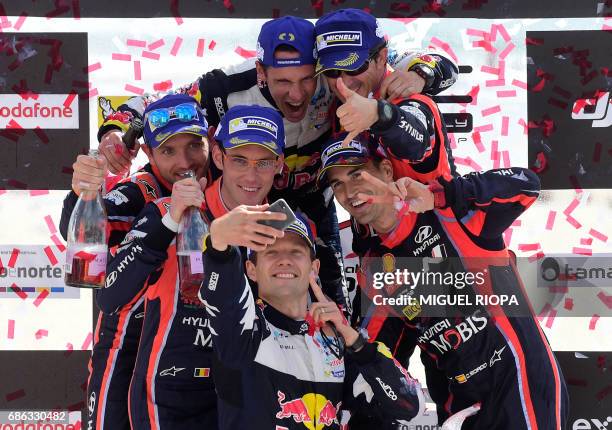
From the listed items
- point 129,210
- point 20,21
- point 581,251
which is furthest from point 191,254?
point 581,251

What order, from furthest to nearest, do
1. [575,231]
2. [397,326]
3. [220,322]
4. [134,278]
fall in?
[575,231] → [397,326] → [134,278] → [220,322]

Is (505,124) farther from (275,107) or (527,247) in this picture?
(275,107)

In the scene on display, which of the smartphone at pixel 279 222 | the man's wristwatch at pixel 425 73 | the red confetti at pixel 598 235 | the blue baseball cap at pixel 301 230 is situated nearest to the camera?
the smartphone at pixel 279 222

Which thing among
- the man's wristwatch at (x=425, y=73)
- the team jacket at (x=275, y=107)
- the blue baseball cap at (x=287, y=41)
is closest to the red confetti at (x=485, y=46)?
the team jacket at (x=275, y=107)

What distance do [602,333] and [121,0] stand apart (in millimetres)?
2623

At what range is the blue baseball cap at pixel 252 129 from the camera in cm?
322

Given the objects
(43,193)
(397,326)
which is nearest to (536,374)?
(397,326)

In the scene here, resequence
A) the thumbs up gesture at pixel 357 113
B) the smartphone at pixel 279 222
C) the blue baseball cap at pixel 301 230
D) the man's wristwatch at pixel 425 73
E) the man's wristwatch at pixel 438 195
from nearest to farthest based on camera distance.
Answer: the smartphone at pixel 279 222
the thumbs up gesture at pixel 357 113
the blue baseball cap at pixel 301 230
the man's wristwatch at pixel 438 195
the man's wristwatch at pixel 425 73

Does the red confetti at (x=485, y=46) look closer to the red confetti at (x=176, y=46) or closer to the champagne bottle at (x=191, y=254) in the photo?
the red confetti at (x=176, y=46)

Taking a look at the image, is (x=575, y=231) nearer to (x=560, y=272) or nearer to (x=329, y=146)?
(x=560, y=272)

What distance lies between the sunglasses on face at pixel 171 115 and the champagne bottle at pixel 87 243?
1.06 feet

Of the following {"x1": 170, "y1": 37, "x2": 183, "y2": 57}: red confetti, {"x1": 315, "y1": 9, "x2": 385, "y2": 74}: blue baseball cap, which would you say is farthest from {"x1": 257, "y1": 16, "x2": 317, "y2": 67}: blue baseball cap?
{"x1": 170, "y1": 37, "x2": 183, "y2": 57}: red confetti

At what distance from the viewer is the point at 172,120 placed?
333 cm

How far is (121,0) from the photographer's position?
407 centimetres
